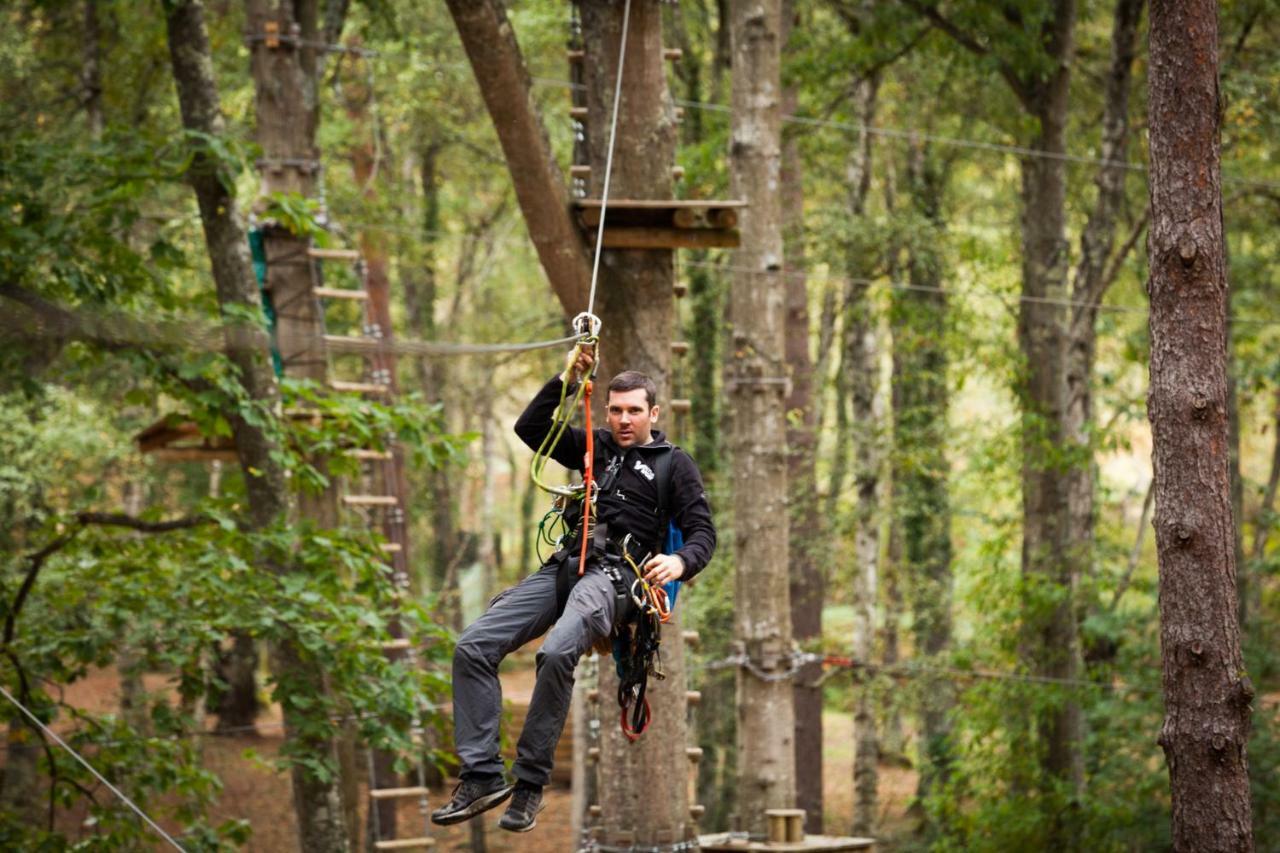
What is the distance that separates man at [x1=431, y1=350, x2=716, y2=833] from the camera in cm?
473

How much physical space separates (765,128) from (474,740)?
23.2ft

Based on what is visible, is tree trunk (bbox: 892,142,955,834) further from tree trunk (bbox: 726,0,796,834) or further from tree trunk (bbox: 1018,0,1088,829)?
tree trunk (bbox: 726,0,796,834)

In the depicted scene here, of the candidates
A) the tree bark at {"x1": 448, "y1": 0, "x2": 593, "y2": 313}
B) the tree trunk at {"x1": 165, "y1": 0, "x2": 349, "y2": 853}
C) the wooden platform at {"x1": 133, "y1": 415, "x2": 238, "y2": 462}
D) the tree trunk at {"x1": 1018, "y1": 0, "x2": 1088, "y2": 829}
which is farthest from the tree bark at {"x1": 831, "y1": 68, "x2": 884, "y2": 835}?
the tree bark at {"x1": 448, "y1": 0, "x2": 593, "y2": 313}

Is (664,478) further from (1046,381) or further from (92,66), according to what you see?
(92,66)

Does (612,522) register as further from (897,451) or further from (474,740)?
(897,451)

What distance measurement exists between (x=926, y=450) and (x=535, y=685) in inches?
462

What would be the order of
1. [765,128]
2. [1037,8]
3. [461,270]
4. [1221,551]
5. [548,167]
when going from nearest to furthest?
[1221,551] → [548,167] → [765,128] → [1037,8] → [461,270]

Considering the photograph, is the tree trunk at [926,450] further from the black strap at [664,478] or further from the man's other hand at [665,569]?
the man's other hand at [665,569]

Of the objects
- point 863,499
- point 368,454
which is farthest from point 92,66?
point 863,499

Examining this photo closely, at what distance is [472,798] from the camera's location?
4641 millimetres

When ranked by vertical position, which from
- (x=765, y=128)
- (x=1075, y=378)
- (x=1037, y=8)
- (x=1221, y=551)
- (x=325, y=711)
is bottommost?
(x=325, y=711)

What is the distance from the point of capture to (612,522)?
5223mm

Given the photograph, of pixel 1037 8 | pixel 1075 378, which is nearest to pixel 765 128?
pixel 1037 8

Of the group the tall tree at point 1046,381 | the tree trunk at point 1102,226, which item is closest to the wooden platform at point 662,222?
the tall tree at point 1046,381
